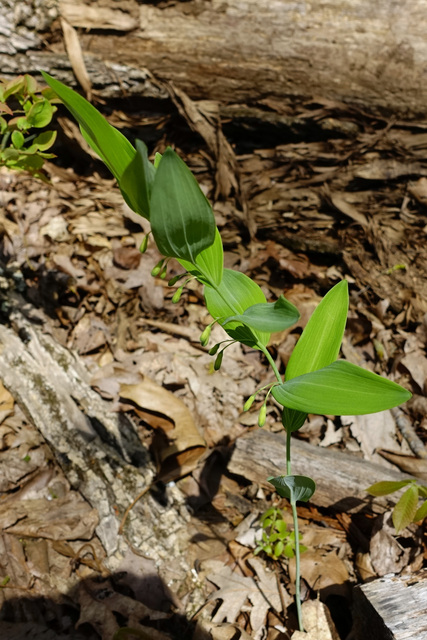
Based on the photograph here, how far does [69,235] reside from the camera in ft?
8.48

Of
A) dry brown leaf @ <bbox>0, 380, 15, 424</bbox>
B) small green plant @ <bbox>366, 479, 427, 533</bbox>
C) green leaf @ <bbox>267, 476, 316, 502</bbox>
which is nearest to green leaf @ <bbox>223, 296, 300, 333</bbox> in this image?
green leaf @ <bbox>267, 476, 316, 502</bbox>

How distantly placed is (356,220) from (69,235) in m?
1.54

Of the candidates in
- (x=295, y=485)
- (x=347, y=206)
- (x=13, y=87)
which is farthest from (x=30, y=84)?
(x=347, y=206)

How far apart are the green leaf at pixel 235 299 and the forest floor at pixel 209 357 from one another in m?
0.95

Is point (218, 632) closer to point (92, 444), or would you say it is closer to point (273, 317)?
point (92, 444)

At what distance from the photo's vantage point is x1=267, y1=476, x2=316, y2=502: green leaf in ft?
3.82

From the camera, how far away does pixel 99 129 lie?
0.83 meters

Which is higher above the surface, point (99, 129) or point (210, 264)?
point (99, 129)

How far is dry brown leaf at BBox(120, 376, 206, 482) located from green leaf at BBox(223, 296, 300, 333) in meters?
1.13

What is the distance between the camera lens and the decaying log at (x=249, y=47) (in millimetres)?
2348

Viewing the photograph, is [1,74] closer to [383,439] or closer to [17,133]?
[17,133]

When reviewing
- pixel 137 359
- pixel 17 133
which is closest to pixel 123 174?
pixel 17 133

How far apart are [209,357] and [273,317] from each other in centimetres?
143

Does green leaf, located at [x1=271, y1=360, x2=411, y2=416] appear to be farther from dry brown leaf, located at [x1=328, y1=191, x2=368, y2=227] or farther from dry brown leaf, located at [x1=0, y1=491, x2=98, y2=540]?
dry brown leaf, located at [x1=328, y1=191, x2=368, y2=227]
